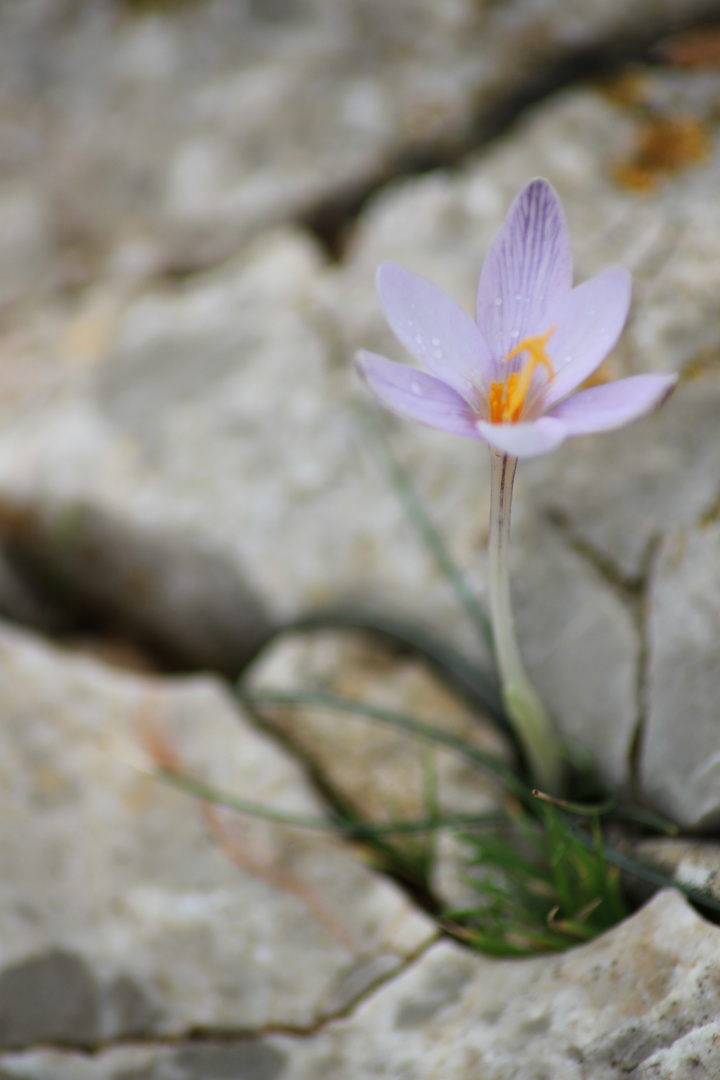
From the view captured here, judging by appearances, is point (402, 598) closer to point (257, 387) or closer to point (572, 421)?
point (257, 387)

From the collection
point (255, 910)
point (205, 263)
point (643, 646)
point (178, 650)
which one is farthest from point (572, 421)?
point (205, 263)

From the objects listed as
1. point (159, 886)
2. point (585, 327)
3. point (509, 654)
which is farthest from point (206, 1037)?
point (585, 327)

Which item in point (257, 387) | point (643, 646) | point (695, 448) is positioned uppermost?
point (257, 387)

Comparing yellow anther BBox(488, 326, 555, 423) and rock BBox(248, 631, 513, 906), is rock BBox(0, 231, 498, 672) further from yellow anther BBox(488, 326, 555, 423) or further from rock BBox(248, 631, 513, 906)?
yellow anther BBox(488, 326, 555, 423)

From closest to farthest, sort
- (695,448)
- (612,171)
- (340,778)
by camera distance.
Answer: (695,448), (340,778), (612,171)

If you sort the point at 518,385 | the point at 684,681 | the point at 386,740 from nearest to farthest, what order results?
1. the point at 518,385
2. the point at 684,681
3. the point at 386,740

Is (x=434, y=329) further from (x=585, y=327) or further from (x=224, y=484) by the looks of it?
(x=224, y=484)

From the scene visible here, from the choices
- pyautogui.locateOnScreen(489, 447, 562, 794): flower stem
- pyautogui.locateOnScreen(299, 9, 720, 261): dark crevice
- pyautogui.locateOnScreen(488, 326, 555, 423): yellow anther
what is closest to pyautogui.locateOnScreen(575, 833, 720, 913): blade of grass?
pyautogui.locateOnScreen(489, 447, 562, 794): flower stem
